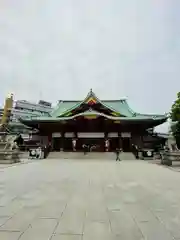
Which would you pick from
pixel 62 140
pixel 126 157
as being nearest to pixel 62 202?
pixel 126 157

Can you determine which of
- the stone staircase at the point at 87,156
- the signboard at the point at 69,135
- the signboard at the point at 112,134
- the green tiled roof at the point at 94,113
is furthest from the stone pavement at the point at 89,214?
the signboard at the point at 69,135

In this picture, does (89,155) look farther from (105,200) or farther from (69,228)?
(69,228)

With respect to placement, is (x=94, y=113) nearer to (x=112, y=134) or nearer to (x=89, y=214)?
(x=112, y=134)

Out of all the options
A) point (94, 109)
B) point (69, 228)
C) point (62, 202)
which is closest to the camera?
point (69, 228)

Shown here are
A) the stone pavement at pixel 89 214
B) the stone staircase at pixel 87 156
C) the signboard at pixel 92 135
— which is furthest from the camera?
the signboard at pixel 92 135

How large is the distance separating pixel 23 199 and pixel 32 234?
2741mm

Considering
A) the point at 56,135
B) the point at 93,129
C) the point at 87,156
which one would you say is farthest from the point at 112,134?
the point at 56,135

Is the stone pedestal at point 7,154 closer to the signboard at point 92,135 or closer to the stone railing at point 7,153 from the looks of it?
the stone railing at point 7,153

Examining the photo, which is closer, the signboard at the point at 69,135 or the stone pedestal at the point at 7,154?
the stone pedestal at the point at 7,154

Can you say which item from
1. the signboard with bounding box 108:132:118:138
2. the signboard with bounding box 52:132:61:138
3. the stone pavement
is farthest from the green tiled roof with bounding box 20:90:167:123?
the stone pavement

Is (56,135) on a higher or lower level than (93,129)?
lower

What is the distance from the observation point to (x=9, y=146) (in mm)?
19922

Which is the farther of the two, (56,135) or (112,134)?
(56,135)

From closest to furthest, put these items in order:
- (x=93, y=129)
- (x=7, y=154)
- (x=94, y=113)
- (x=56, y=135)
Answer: (x=7, y=154), (x=94, y=113), (x=93, y=129), (x=56, y=135)
